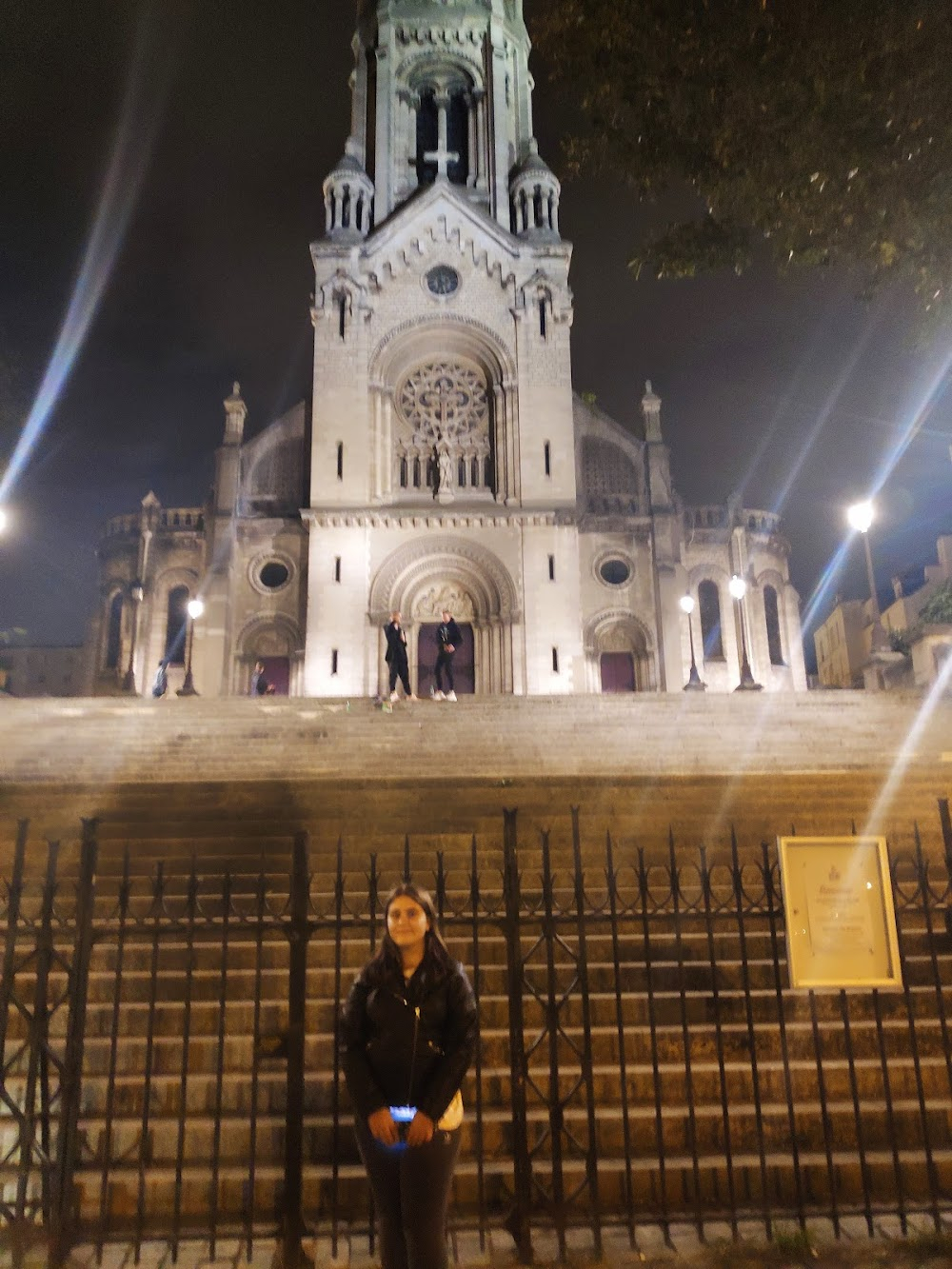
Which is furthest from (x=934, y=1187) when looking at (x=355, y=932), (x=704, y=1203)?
(x=355, y=932)

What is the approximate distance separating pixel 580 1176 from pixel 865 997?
8.51ft

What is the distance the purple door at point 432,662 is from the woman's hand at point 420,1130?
23.4 metres

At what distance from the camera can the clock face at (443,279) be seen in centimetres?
2861

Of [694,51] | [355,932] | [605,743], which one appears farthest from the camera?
[605,743]

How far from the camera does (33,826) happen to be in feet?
32.0

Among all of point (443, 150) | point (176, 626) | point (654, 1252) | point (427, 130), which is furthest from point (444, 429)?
point (654, 1252)

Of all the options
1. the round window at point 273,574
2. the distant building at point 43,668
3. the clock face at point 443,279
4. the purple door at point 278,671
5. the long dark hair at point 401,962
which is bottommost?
the long dark hair at point 401,962

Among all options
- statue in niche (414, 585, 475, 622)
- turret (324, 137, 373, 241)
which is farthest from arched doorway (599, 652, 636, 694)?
turret (324, 137, 373, 241)

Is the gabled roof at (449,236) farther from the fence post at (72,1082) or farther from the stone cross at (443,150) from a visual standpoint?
the fence post at (72,1082)

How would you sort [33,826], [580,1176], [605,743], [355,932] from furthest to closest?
[605,743] < [33,826] < [355,932] < [580,1176]

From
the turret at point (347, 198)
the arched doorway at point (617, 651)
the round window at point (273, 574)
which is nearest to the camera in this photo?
the arched doorway at point (617, 651)

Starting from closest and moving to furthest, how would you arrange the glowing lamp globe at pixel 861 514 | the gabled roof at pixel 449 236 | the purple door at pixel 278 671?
the glowing lamp globe at pixel 861 514 < the purple door at pixel 278 671 < the gabled roof at pixel 449 236

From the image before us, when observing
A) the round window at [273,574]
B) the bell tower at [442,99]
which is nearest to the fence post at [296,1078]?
the round window at [273,574]

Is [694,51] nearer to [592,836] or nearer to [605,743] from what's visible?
[592,836]
